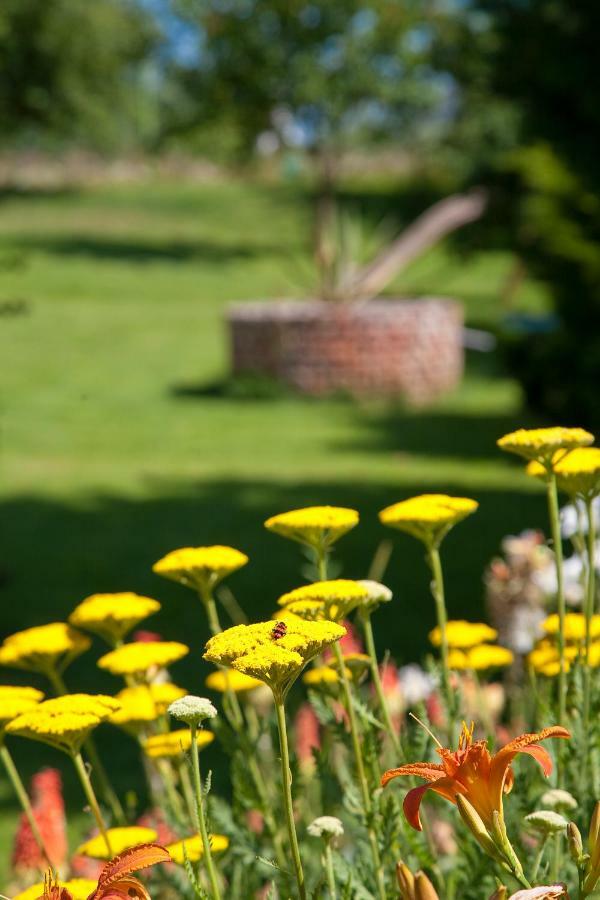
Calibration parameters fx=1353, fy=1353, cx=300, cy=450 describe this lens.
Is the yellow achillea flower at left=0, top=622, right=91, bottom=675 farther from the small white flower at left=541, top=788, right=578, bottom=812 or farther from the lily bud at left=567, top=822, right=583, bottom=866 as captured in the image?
the lily bud at left=567, top=822, right=583, bottom=866

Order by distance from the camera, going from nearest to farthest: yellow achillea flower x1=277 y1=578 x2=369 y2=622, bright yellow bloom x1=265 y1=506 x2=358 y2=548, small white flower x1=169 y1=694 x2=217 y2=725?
small white flower x1=169 y1=694 x2=217 y2=725, yellow achillea flower x1=277 y1=578 x2=369 y2=622, bright yellow bloom x1=265 y1=506 x2=358 y2=548

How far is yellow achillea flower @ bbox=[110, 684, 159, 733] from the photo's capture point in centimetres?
176

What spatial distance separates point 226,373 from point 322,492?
22.9ft

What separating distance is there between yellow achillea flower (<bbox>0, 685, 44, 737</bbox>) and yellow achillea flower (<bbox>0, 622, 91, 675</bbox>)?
148 millimetres

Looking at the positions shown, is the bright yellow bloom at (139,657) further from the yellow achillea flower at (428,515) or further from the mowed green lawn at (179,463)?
the mowed green lawn at (179,463)

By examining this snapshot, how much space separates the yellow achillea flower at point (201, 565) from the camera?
5.28ft

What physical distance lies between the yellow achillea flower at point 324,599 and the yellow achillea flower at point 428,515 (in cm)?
11

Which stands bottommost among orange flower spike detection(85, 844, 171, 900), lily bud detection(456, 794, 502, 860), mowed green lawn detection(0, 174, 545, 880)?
mowed green lawn detection(0, 174, 545, 880)

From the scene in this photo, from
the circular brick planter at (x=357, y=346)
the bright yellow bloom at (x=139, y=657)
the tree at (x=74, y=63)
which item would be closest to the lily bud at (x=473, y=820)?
the bright yellow bloom at (x=139, y=657)

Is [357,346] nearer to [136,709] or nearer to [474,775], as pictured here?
[136,709]

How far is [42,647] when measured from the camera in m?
1.67

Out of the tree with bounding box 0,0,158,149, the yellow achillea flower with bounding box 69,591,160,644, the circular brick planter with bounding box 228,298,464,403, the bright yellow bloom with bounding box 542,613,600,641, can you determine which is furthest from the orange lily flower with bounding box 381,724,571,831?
the tree with bounding box 0,0,158,149

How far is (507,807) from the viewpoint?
165 centimetres

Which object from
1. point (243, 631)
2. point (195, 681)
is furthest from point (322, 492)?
point (243, 631)
